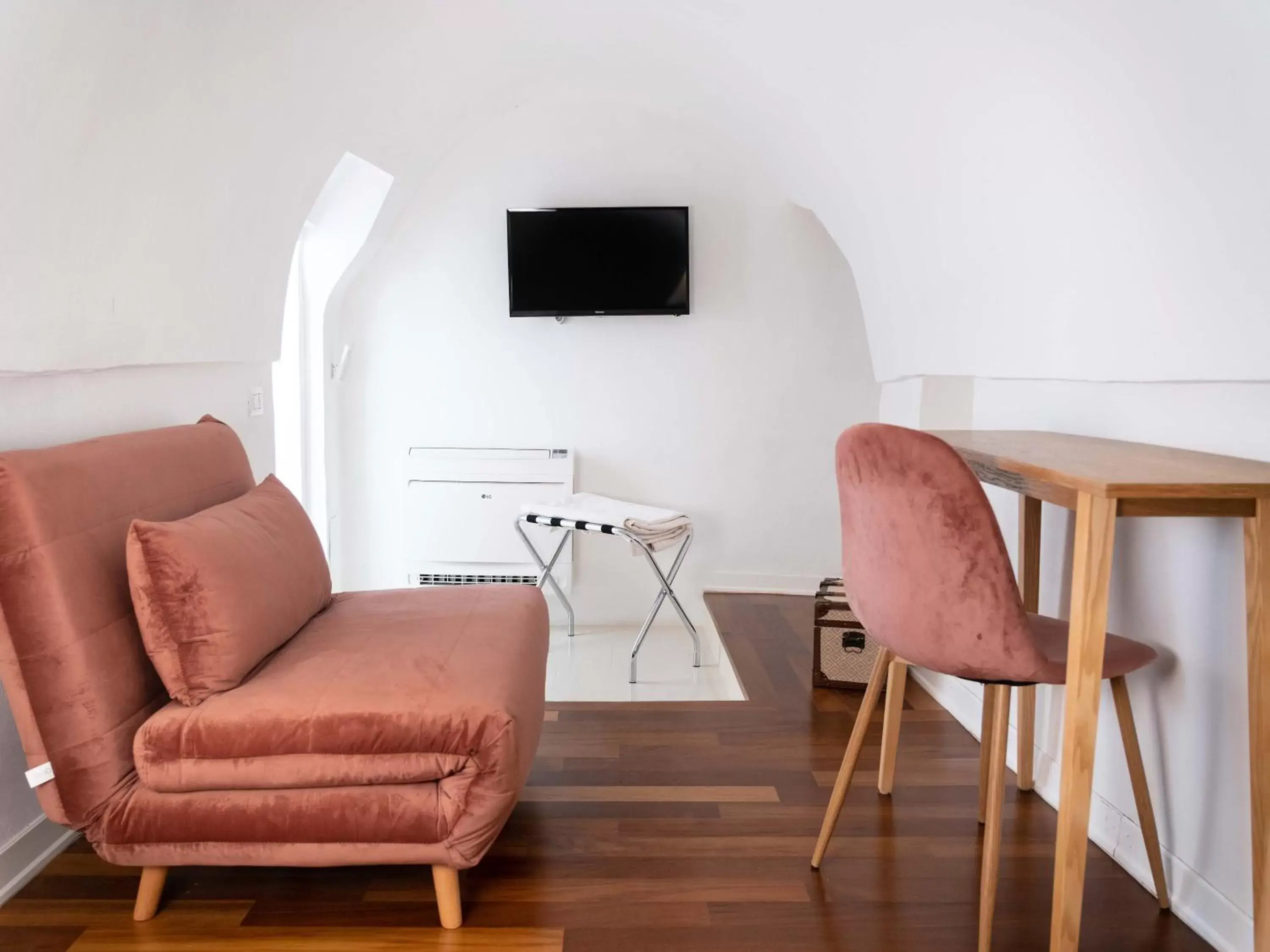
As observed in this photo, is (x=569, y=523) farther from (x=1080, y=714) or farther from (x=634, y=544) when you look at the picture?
(x=1080, y=714)

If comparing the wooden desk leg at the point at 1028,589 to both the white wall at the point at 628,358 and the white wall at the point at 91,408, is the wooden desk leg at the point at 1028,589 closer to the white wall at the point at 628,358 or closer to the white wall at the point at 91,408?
the white wall at the point at 628,358

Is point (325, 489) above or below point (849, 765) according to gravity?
above

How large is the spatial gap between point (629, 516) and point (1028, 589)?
175 centimetres

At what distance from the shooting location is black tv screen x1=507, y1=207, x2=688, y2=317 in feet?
14.2

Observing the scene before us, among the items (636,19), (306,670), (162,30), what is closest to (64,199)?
(162,30)

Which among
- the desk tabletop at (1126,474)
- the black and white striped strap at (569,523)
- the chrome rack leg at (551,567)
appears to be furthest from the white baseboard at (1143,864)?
the chrome rack leg at (551,567)

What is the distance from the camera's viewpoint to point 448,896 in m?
1.92

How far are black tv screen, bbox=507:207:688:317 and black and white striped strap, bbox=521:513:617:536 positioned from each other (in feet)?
3.19

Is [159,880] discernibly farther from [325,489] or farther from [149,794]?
[325,489]

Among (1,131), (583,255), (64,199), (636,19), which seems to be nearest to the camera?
(1,131)

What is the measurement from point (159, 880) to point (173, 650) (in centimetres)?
47

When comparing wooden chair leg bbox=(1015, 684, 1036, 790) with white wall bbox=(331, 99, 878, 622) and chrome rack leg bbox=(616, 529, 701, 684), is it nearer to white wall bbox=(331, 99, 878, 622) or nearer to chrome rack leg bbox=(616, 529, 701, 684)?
chrome rack leg bbox=(616, 529, 701, 684)

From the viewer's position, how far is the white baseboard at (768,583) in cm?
462

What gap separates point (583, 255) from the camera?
4.32 metres
